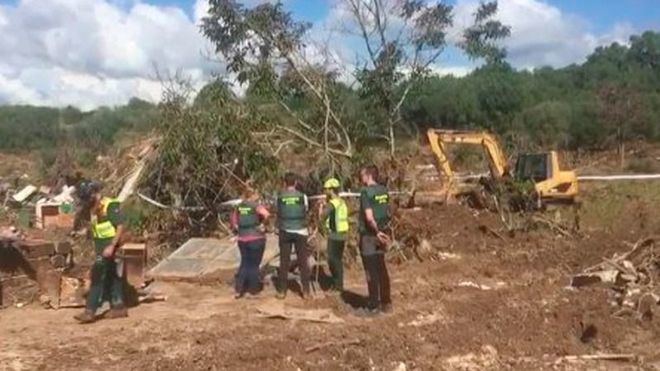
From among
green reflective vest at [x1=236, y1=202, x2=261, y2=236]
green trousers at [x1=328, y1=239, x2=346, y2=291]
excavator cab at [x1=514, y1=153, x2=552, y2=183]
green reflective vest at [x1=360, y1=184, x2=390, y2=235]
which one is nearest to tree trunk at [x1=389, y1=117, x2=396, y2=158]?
excavator cab at [x1=514, y1=153, x2=552, y2=183]

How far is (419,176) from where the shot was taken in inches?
708

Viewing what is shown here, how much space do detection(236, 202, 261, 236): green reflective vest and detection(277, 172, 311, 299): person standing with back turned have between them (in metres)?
0.30

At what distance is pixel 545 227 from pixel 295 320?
860cm

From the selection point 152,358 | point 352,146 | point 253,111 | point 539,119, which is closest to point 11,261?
point 152,358

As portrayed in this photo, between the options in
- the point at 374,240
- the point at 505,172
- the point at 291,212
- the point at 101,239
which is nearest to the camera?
the point at 101,239

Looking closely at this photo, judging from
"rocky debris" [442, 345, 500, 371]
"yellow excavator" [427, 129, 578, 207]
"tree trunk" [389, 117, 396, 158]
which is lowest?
"rocky debris" [442, 345, 500, 371]

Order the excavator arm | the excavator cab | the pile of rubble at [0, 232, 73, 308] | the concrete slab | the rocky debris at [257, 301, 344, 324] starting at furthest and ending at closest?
the excavator cab
the excavator arm
the concrete slab
the pile of rubble at [0, 232, 73, 308]
the rocky debris at [257, 301, 344, 324]

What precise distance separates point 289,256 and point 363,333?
2347 mm

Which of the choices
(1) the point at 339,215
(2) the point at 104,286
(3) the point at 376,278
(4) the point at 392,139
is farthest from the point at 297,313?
(4) the point at 392,139

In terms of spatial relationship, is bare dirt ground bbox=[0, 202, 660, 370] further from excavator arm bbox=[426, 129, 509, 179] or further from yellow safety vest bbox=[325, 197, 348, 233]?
excavator arm bbox=[426, 129, 509, 179]

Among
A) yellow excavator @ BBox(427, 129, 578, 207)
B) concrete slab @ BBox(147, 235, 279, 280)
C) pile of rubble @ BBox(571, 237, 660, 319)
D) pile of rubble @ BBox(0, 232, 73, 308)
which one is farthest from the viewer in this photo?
yellow excavator @ BBox(427, 129, 578, 207)

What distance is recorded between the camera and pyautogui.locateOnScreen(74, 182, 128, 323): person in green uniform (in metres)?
9.34

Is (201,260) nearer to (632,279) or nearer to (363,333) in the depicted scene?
(363,333)

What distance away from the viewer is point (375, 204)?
982 centimetres
